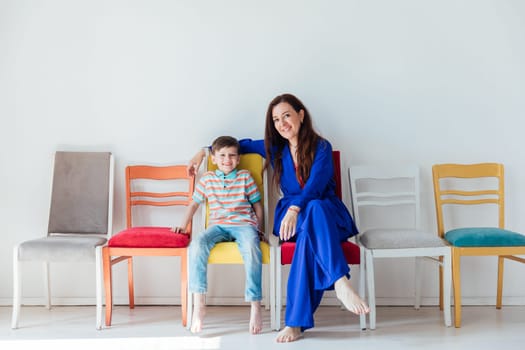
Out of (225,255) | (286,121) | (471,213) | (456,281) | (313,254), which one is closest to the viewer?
(313,254)

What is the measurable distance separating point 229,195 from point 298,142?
48 centimetres

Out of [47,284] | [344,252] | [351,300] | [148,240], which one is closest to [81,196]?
[47,284]

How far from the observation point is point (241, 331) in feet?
9.14

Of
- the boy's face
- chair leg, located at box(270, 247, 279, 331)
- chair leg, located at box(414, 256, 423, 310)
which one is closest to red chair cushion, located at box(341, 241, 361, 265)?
chair leg, located at box(270, 247, 279, 331)

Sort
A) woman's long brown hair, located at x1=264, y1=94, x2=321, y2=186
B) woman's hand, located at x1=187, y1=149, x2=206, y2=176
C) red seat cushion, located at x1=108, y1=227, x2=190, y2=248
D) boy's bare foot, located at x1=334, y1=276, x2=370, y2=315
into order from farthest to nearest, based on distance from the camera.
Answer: woman's hand, located at x1=187, y1=149, x2=206, y2=176 → woman's long brown hair, located at x1=264, y1=94, x2=321, y2=186 → red seat cushion, located at x1=108, y1=227, x2=190, y2=248 → boy's bare foot, located at x1=334, y1=276, x2=370, y2=315

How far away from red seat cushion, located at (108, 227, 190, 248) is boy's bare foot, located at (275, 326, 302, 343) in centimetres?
68

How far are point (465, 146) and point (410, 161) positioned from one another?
13.6 inches

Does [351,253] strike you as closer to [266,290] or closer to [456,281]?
[456,281]

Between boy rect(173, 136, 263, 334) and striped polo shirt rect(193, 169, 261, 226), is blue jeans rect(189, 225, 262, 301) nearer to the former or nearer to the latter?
boy rect(173, 136, 263, 334)

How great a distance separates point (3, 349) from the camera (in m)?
2.52

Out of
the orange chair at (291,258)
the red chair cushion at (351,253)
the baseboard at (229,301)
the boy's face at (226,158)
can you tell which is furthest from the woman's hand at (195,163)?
the red chair cushion at (351,253)

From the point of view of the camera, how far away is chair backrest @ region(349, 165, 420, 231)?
3.20 metres

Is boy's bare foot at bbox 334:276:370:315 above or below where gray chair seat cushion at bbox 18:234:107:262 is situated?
→ below

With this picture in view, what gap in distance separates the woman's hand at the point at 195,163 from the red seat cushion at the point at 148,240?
41cm
